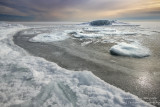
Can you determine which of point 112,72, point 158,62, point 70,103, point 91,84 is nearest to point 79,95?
point 70,103

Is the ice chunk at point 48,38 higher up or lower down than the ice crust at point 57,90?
higher up

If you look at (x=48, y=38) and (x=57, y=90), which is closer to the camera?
(x=57, y=90)

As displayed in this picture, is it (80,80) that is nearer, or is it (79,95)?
(79,95)

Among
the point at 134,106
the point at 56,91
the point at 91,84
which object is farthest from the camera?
the point at 91,84

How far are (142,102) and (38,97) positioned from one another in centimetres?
257

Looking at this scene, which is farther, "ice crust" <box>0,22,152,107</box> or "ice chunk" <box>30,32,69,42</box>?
"ice chunk" <box>30,32,69,42</box>

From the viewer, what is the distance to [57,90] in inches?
131

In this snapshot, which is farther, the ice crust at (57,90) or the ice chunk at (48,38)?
the ice chunk at (48,38)

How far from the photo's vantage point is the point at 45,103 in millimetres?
2809

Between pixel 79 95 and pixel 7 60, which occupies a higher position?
pixel 7 60

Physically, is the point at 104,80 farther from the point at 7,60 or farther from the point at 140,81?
the point at 7,60

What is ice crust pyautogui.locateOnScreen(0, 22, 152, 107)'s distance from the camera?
2811 mm

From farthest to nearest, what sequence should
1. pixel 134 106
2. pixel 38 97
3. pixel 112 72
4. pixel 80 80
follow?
1. pixel 112 72
2. pixel 80 80
3. pixel 38 97
4. pixel 134 106

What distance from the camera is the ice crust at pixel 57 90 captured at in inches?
111
